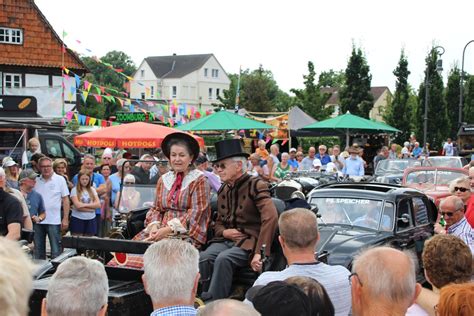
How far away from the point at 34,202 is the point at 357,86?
35364mm

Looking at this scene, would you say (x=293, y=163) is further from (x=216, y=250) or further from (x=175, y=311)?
(x=175, y=311)

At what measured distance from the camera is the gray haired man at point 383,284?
319 cm

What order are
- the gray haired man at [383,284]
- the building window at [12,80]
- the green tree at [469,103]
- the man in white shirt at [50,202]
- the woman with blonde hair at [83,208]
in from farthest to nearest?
the green tree at [469,103] < the building window at [12,80] < the woman with blonde hair at [83,208] < the man in white shirt at [50,202] < the gray haired man at [383,284]

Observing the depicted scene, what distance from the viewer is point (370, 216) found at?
9.14 meters

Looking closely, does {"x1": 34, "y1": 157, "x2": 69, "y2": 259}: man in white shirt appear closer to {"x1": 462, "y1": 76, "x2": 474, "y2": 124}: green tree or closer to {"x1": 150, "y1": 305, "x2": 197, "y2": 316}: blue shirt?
{"x1": 150, "y1": 305, "x2": 197, "y2": 316}: blue shirt

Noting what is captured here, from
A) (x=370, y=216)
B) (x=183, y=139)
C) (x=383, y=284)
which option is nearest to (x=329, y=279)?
(x=383, y=284)

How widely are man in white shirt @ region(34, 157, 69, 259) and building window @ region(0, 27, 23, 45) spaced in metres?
32.5

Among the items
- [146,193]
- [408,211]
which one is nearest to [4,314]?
[146,193]

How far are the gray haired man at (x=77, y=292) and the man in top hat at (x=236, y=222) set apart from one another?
2.94 metres

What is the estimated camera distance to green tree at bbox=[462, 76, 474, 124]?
48125mm

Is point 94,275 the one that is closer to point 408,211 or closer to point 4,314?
point 4,314

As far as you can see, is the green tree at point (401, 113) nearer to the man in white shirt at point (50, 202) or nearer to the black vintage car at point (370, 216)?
the black vintage car at point (370, 216)

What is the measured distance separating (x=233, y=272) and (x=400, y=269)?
10.2ft

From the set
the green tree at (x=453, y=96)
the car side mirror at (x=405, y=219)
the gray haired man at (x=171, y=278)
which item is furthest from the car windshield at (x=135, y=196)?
the green tree at (x=453, y=96)
